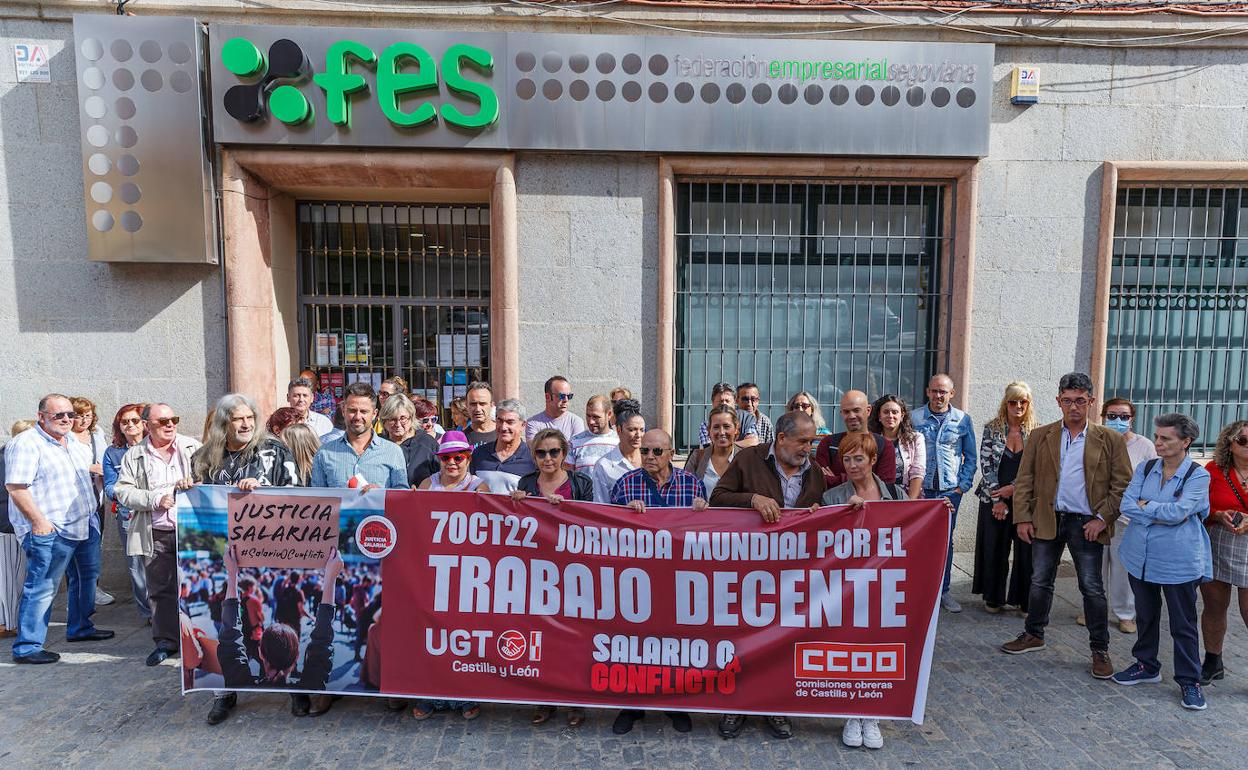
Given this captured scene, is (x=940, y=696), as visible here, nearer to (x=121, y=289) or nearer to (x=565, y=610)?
(x=565, y=610)

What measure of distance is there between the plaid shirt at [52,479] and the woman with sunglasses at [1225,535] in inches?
286

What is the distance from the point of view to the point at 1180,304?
7578mm

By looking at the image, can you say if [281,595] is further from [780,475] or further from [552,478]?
[780,475]

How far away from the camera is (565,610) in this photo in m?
3.79

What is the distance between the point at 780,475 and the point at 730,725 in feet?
4.46

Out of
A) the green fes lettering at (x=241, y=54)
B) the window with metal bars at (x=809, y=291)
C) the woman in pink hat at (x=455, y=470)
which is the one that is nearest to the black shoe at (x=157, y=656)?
the woman in pink hat at (x=455, y=470)

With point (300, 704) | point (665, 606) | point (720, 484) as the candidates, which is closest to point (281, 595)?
point (300, 704)

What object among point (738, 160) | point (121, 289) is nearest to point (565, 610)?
point (738, 160)

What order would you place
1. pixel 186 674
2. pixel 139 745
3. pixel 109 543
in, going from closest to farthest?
pixel 139 745, pixel 186 674, pixel 109 543

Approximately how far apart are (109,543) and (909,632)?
22.7ft

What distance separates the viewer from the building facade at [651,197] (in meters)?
6.54

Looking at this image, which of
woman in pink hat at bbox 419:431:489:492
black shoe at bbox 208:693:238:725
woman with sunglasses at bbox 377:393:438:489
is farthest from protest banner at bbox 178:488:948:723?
woman with sunglasses at bbox 377:393:438:489

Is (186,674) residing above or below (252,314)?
below

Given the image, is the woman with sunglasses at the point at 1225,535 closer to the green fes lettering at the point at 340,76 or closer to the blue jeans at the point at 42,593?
the green fes lettering at the point at 340,76
